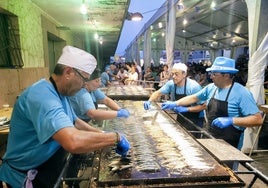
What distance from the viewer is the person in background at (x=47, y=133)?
1981mm

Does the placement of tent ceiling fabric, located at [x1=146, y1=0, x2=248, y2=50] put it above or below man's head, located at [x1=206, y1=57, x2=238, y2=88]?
above

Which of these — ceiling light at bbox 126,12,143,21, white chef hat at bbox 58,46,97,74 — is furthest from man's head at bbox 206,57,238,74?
ceiling light at bbox 126,12,143,21

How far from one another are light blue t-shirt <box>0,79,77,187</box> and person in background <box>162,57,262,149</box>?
8.42 feet

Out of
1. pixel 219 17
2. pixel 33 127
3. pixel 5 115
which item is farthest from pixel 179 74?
pixel 219 17

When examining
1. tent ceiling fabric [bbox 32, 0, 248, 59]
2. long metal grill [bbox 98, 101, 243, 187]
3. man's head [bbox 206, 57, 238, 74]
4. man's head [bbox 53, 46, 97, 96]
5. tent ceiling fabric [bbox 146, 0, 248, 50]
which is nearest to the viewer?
long metal grill [bbox 98, 101, 243, 187]

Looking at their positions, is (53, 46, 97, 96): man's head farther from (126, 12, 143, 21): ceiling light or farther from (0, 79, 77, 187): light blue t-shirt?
(126, 12, 143, 21): ceiling light

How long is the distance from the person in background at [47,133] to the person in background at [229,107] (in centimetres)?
207

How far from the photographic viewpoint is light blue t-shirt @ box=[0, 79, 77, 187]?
1.99 m

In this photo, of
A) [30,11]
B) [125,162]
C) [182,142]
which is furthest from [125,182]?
[30,11]

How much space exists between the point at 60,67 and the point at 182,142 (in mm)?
1779

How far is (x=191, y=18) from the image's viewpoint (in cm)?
1677

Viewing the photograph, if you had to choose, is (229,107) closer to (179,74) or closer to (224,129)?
(224,129)

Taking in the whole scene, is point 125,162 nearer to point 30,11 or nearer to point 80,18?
point 30,11

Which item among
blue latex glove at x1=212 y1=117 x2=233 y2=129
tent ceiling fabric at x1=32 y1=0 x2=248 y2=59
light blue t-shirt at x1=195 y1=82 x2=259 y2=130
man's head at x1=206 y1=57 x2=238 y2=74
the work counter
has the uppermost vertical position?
tent ceiling fabric at x1=32 y1=0 x2=248 y2=59
